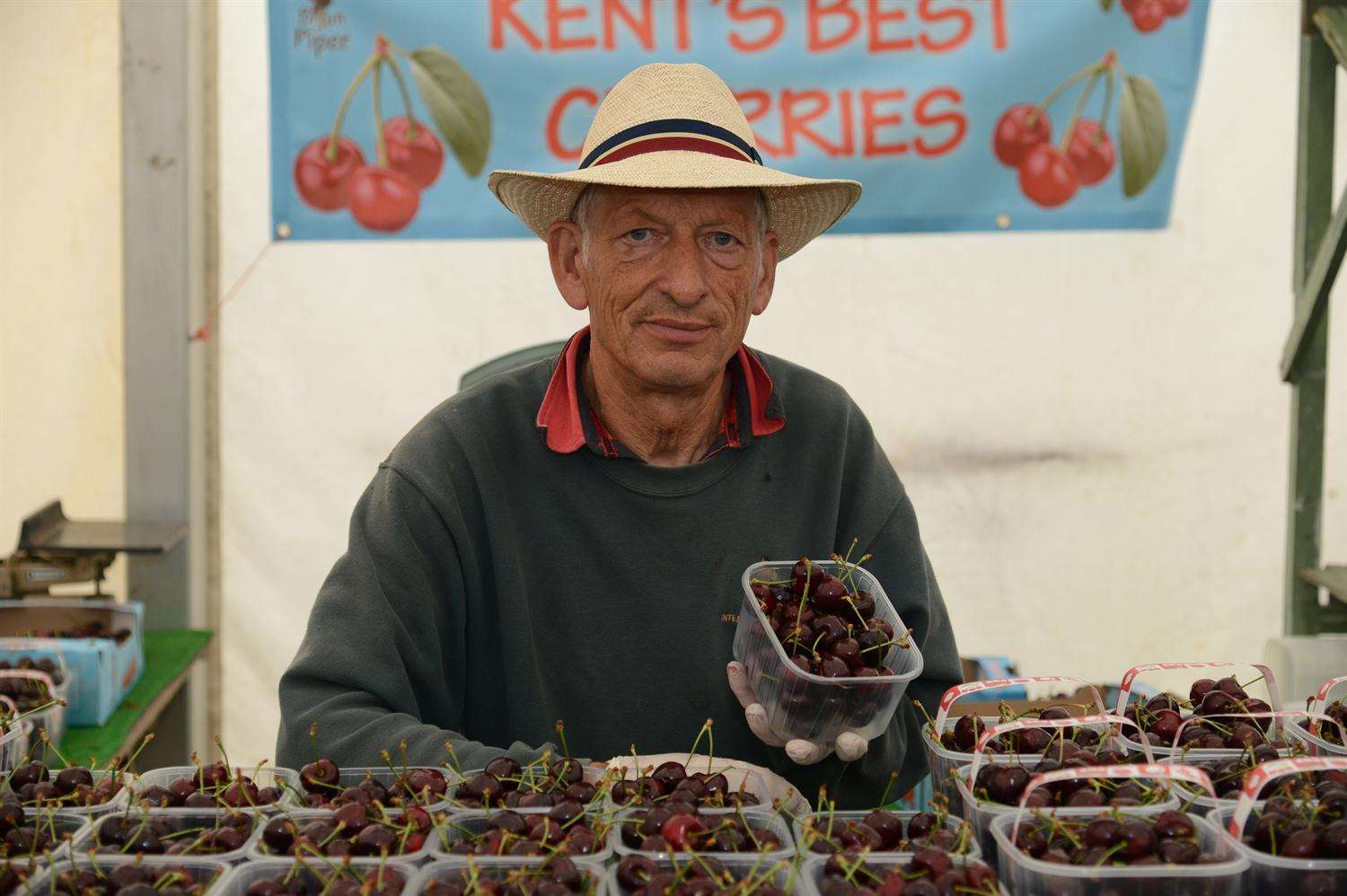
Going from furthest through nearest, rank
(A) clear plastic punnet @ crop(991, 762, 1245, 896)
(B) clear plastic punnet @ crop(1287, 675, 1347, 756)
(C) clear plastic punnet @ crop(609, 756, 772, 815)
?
(B) clear plastic punnet @ crop(1287, 675, 1347, 756) < (C) clear plastic punnet @ crop(609, 756, 772, 815) < (A) clear plastic punnet @ crop(991, 762, 1245, 896)

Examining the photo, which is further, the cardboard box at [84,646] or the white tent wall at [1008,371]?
the white tent wall at [1008,371]

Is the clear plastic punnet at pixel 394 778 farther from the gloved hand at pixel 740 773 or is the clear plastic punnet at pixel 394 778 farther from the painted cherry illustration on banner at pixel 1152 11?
the painted cherry illustration on banner at pixel 1152 11

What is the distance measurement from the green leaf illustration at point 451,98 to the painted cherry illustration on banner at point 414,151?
5 centimetres

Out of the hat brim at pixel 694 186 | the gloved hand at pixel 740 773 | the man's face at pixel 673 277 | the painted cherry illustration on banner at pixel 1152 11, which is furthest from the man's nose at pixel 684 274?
the painted cherry illustration on banner at pixel 1152 11

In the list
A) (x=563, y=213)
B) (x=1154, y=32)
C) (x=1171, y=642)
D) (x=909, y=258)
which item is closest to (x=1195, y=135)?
(x=1154, y=32)

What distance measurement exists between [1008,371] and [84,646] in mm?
2679

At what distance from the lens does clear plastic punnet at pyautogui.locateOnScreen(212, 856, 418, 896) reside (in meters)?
1.25

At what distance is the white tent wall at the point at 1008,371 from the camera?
3.69 m

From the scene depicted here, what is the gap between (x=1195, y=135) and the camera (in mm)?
3646

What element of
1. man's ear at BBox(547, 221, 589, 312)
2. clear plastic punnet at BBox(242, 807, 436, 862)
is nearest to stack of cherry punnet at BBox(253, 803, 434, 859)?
clear plastic punnet at BBox(242, 807, 436, 862)

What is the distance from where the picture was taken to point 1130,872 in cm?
118

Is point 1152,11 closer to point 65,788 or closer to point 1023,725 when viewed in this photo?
point 1023,725

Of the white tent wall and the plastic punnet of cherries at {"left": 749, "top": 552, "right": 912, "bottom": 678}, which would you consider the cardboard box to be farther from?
the plastic punnet of cherries at {"left": 749, "top": 552, "right": 912, "bottom": 678}

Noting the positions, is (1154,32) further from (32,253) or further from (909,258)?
(32,253)
